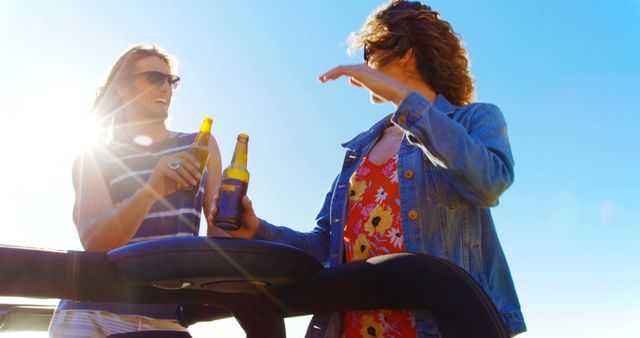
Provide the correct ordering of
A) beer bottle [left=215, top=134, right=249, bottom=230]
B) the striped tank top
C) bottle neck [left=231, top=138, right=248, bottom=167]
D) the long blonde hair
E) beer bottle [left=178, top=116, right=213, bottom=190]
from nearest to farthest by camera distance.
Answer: beer bottle [left=215, top=134, right=249, bottom=230], bottle neck [left=231, top=138, right=248, bottom=167], the striped tank top, beer bottle [left=178, top=116, right=213, bottom=190], the long blonde hair

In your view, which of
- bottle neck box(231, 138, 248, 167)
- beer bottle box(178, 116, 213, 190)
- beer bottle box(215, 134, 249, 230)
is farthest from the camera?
beer bottle box(178, 116, 213, 190)

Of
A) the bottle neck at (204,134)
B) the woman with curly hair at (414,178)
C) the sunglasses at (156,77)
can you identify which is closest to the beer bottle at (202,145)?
the bottle neck at (204,134)

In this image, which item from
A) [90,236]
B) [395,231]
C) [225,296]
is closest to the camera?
[225,296]

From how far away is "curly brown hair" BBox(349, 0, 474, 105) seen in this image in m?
2.24

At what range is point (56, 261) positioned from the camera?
1.20 metres

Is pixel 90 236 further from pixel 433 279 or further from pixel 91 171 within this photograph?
pixel 433 279

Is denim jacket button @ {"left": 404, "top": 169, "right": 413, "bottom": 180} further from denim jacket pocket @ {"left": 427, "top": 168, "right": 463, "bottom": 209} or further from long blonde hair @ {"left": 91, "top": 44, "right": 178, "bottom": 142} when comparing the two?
long blonde hair @ {"left": 91, "top": 44, "right": 178, "bottom": 142}

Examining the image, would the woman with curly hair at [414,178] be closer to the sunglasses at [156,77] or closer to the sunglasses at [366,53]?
the sunglasses at [366,53]

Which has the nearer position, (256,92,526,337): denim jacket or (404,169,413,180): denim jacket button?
(256,92,526,337): denim jacket

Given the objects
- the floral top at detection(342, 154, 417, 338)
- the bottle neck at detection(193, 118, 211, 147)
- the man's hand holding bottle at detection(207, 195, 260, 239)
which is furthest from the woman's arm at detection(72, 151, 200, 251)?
the floral top at detection(342, 154, 417, 338)

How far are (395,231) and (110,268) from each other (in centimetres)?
99

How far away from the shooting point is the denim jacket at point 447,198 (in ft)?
5.11

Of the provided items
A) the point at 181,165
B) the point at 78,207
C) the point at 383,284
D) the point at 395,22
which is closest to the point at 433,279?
the point at 383,284

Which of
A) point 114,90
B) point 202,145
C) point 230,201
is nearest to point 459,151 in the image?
point 230,201
